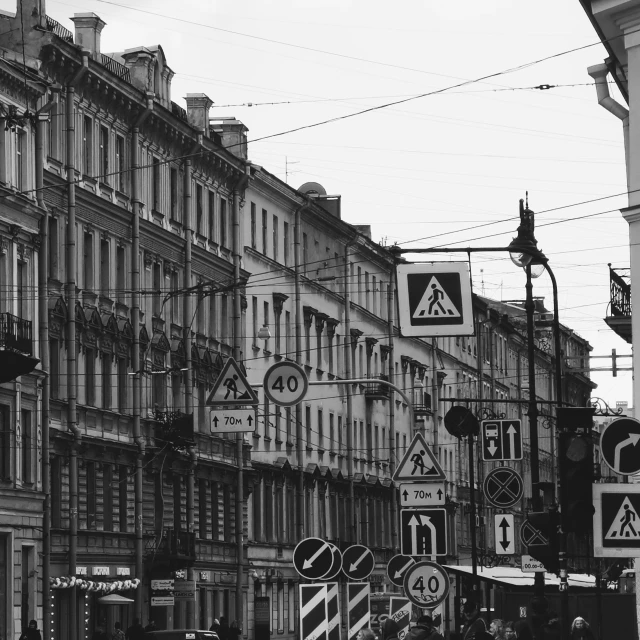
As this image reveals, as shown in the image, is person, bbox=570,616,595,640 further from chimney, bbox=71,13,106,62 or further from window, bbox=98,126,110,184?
chimney, bbox=71,13,106,62

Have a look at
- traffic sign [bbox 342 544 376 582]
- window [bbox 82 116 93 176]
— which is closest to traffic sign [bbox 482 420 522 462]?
traffic sign [bbox 342 544 376 582]

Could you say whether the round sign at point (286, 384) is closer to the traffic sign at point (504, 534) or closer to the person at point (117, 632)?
the traffic sign at point (504, 534)

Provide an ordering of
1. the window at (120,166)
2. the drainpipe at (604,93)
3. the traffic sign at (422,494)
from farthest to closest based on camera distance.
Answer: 1. the window at (120,166)
2. the drainpipe at (604,93)
3. the traffic sign at (422,494)

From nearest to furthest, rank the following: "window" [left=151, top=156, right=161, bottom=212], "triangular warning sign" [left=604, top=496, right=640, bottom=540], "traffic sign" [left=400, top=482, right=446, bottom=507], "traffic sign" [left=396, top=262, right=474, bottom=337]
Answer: "triangular warning sign" [left=604, top=496, right=640, bottom=540]
"traffic sign" [left=396, top=262, right=474, bottom=337]
"traffic sign" [left=400, top=482, right=446, bottom=507]
"window" [left=151, top=156, right=161, bottom=212]

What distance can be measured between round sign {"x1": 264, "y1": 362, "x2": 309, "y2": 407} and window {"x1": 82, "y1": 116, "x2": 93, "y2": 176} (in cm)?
1952

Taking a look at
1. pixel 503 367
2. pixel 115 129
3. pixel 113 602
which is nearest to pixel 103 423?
pixel 113 602

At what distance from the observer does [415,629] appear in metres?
19.9

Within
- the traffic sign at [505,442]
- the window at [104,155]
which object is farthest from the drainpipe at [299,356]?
the traffic sign at [505,442]

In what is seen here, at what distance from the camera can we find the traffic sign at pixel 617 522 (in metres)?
15.2

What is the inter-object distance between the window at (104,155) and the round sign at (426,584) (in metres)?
29.0

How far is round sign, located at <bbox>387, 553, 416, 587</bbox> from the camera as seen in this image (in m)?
24.7

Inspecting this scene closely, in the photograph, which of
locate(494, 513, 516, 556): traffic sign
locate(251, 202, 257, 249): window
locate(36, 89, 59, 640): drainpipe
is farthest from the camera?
locate(251, 202, 257, 249): window

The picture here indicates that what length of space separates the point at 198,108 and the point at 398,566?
36.5 m

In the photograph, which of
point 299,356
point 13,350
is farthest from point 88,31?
point 299,356
